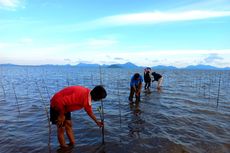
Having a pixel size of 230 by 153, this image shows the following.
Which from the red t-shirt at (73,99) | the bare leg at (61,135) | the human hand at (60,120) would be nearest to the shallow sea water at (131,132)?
the bare leg at (61,135)

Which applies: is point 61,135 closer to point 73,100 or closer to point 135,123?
point 73,100

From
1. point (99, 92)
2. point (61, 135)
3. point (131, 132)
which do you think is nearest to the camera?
point (99, 92)

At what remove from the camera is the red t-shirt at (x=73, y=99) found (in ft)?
21.6

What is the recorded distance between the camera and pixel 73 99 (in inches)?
261

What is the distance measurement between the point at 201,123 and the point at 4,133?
8.80m

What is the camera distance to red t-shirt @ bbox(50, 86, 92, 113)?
6570mm

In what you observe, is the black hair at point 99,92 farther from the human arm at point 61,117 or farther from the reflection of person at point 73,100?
the human arm at point 61,117

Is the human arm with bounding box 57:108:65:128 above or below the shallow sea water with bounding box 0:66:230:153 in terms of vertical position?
above

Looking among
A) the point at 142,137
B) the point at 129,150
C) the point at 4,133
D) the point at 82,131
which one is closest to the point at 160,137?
the point at 142,137

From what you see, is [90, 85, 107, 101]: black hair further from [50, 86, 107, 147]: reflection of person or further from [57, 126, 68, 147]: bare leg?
[57, 126, 68, 147]: bare leg

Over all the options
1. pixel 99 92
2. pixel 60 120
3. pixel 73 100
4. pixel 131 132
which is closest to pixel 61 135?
pixel 60 120

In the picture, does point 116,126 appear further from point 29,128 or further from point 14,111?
point 14,111

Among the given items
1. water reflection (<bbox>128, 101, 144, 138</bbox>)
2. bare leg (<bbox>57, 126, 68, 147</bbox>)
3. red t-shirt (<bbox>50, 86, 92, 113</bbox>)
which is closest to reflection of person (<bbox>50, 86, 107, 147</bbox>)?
red t-shirt (<bbox>50, 86, 92, 113</bbox>)

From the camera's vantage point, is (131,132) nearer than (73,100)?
No
